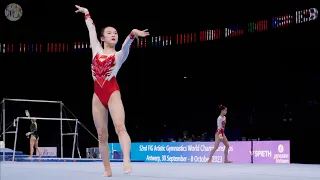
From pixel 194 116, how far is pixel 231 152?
949 centimetres

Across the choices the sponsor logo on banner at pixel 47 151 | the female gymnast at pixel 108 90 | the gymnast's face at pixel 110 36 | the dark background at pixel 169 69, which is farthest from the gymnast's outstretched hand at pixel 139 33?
the sponsor logo on banner at pixel 47 151

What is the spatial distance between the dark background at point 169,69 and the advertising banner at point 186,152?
191 inches

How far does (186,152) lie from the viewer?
14.4 m

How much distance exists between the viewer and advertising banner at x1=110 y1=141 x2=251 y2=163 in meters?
13.2

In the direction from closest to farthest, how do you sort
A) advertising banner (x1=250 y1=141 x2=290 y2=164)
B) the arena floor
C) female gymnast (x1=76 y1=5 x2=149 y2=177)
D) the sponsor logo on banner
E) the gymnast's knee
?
the arena floor < female gymnast (x1=76 y1=5 x2=149 y2=177) < the gymnast's knee < advertising banner (x1=250 y1=141 x2=290 y2=164) < the sponsor logo on banner

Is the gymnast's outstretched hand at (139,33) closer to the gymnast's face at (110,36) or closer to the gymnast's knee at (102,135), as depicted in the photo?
the gymnast's face at (110,36)

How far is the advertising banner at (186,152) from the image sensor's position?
13.2 metres

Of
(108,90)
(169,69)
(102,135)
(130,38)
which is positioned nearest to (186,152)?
(102,135)

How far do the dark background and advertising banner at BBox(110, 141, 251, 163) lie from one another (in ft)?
15.9

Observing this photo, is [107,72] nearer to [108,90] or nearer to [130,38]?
[108,90]

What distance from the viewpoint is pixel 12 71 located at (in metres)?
25.9

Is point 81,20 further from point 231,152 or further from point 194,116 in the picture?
point 231,152

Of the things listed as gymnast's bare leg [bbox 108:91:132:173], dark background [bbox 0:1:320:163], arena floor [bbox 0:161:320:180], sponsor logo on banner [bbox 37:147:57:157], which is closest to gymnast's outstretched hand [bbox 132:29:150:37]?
gymnast's bare leg [bbox 108:91:132:173]

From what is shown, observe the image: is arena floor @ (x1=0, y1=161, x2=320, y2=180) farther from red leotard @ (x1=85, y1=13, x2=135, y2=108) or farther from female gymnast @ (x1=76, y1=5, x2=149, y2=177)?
red leotard @ (x1=85, y1=13, x2=135, y2=108)
